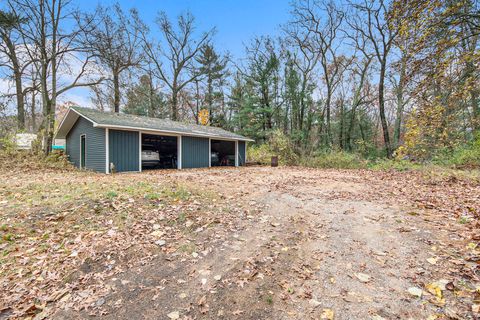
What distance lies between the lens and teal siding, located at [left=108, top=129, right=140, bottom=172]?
10.2 metres

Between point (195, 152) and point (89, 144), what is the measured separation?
5451 mm

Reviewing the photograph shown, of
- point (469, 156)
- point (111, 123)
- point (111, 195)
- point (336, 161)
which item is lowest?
point (111, 195)

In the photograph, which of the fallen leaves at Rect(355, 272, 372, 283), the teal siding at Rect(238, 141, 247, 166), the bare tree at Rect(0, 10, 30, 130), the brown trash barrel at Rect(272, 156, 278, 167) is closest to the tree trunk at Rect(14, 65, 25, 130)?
the bare tree at Rect(0, 10, 30, 130)

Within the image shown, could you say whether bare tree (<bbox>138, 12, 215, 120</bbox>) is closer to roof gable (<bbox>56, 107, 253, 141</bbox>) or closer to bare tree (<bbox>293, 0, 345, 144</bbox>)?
bare tree (<bbox>293, 0, 345, 144</bbox>)

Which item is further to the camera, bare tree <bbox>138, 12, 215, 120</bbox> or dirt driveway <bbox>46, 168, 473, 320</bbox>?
bare tree <bbox>138, 12, 215, 120</bbox>

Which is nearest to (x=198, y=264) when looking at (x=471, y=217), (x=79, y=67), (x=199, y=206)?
(x=199, y=206)

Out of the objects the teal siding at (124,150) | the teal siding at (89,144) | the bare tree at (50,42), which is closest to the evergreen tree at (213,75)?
the bare tree at (50,42)

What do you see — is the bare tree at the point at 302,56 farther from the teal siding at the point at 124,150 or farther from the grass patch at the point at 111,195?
the grass patch at the point at 111,195

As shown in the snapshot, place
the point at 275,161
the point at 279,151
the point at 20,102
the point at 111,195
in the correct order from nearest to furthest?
1. the point at 111,195
2. the point at 20,102
3. the point at 275,161
4. the point at 279,151

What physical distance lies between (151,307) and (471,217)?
5.11 metres

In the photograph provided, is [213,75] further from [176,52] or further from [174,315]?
[174,315]

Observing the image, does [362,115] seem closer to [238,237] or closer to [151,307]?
[238,237]

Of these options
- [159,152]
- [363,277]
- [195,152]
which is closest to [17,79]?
[159,152]

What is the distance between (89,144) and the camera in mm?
11070
